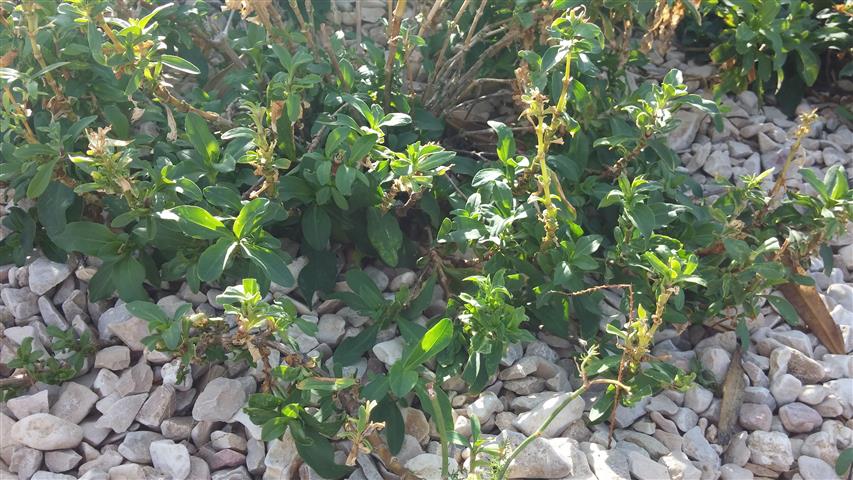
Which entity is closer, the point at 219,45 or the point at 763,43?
the point at 219,45

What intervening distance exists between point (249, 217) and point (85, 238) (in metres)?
0.51

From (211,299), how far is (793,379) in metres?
1.63


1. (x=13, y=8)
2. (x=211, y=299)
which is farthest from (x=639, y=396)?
(x=13, y=8)

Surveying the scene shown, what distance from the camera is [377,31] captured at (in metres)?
3.68

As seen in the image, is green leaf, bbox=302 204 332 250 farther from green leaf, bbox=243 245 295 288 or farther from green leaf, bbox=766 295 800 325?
green leaf, bbox=766 295 800 325

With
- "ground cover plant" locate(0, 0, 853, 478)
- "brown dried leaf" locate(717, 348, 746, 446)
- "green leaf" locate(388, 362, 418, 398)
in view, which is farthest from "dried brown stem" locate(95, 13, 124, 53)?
"brown dried leaf" locate(717, 348, 746, 446)

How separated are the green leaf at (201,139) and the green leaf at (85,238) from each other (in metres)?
0.31

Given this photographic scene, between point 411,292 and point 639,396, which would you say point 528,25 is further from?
point 639,396

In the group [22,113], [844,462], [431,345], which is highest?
[22,113]

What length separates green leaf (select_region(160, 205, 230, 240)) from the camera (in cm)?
208

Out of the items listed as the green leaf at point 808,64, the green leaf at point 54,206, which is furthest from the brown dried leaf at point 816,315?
the green leaf at point 54,206

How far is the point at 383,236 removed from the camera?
8.09 ft

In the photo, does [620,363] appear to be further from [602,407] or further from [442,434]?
[442,434]

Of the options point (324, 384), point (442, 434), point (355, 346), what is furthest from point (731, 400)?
point (324, 384)
